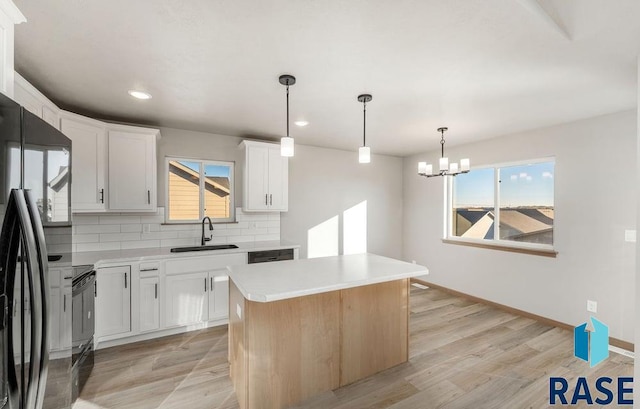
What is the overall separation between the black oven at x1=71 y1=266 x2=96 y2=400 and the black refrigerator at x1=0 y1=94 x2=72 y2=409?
1081 mm

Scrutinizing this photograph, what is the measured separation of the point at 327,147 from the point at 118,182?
290 centimetres

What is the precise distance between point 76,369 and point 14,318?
161 centimetres

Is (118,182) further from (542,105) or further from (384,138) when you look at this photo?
(542,105)

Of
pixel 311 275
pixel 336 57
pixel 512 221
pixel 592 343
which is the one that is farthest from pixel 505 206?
pixel 336 57

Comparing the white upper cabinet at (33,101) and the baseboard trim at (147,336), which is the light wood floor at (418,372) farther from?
the white upper cabinet at (33,101)

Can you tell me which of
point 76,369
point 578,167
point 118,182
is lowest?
point 76,369

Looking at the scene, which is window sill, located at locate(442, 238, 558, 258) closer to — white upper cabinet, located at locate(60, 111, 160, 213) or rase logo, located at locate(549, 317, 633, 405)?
rase logo, located at locate(549, 317, 633, 405)

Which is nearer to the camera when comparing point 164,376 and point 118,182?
point 164,376

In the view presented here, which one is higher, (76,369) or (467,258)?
(467,258)

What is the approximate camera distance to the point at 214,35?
64.2 inches

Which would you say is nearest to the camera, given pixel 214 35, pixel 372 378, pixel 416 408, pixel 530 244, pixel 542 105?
pixel 214 35

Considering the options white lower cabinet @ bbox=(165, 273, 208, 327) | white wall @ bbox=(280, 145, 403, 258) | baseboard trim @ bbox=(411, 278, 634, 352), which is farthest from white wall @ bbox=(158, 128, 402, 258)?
baseboard trim @ bbox=(411, 278, 634, 352)

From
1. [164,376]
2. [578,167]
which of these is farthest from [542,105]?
[164,376]

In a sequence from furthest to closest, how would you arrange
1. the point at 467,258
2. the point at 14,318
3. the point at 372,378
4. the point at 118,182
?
the point at 467,258
the point at 118,182
the point at 372,378
the point at 14,318
